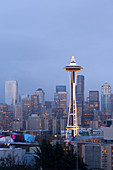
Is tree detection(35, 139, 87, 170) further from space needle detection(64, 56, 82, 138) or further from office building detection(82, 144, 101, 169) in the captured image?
space needle detection(64, 56, 82, 138)

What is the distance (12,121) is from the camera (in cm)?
19975

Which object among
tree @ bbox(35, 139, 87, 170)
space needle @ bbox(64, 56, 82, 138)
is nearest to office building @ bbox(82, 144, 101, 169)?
tree @ bbox(35, 139, 87, 170)

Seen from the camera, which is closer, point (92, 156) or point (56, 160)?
point (56, 160)

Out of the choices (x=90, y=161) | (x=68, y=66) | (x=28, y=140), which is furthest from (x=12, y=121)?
(x=90, y=161)

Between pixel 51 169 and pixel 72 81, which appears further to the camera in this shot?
pixel 72 81

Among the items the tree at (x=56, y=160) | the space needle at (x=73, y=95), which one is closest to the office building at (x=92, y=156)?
the tree at (x=56, y=160)

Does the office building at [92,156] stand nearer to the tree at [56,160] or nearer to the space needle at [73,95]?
the tree at [56,160]

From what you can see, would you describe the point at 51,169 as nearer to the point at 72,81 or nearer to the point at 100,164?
the point at 100,164

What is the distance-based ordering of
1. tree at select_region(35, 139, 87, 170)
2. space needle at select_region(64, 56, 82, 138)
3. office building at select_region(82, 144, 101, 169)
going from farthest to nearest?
space needle at select_region(64, 56, 82, 138)
office building at select_region(82, 144, 101, 169)
tree at select_region(35, 139, 87, 170)

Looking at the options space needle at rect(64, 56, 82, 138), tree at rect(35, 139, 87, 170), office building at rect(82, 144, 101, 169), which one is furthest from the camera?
space needle at rect(64, 56, 82, 138)

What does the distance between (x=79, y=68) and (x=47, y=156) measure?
335ft

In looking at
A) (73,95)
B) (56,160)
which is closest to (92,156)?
(56,160)

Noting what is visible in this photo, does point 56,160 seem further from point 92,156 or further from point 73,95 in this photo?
point 73,95

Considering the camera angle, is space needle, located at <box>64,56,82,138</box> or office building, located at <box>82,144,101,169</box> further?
space needle, located at <box>64,56,82,138</box>
